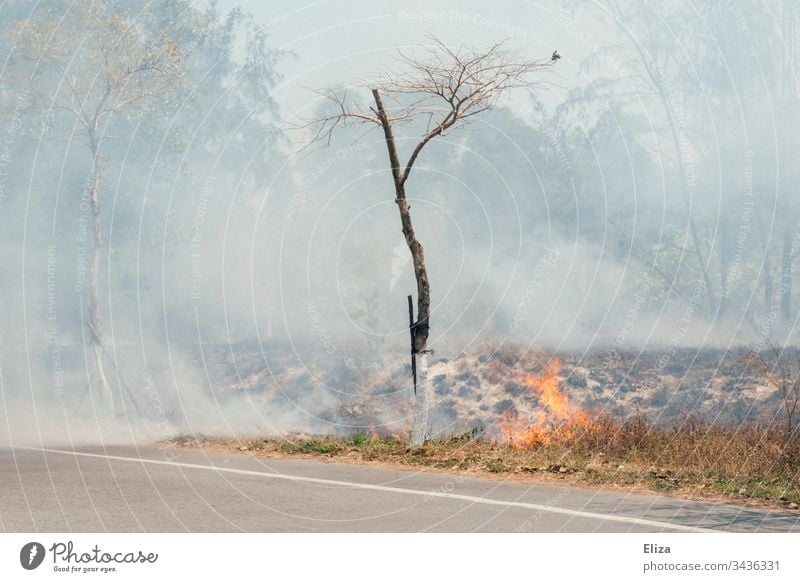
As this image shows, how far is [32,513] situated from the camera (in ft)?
40.0

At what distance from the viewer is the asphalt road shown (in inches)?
446

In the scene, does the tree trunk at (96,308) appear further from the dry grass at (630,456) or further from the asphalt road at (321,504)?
the asphalt road at (321,504)

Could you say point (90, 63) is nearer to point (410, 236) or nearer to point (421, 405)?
point (410, 236)

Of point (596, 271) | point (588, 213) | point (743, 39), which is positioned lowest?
point (596, 271)

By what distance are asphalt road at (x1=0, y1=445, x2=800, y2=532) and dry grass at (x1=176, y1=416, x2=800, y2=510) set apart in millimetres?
977

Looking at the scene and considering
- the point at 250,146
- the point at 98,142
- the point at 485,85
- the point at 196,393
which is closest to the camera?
the point at 485,85

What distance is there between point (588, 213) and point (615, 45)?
8724 mm

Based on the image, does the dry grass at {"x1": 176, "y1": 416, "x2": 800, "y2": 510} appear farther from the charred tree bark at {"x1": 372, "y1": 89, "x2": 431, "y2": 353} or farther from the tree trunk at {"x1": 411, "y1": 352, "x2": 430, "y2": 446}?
the charred tree bark at {"x1": 372, "y1": 89, "x2": 431, "y2": 353}

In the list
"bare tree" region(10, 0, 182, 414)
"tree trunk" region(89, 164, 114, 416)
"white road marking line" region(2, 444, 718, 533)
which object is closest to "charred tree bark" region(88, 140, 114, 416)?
"tree trunk" region(89, 164, 114, 416)

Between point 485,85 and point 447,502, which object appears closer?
point 447,502

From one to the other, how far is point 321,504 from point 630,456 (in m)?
6.94

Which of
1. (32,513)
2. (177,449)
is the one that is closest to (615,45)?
(177,449)

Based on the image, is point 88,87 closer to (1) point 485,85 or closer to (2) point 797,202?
(1) point 485,85

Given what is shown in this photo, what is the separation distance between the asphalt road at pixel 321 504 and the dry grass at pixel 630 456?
3.21 feet
